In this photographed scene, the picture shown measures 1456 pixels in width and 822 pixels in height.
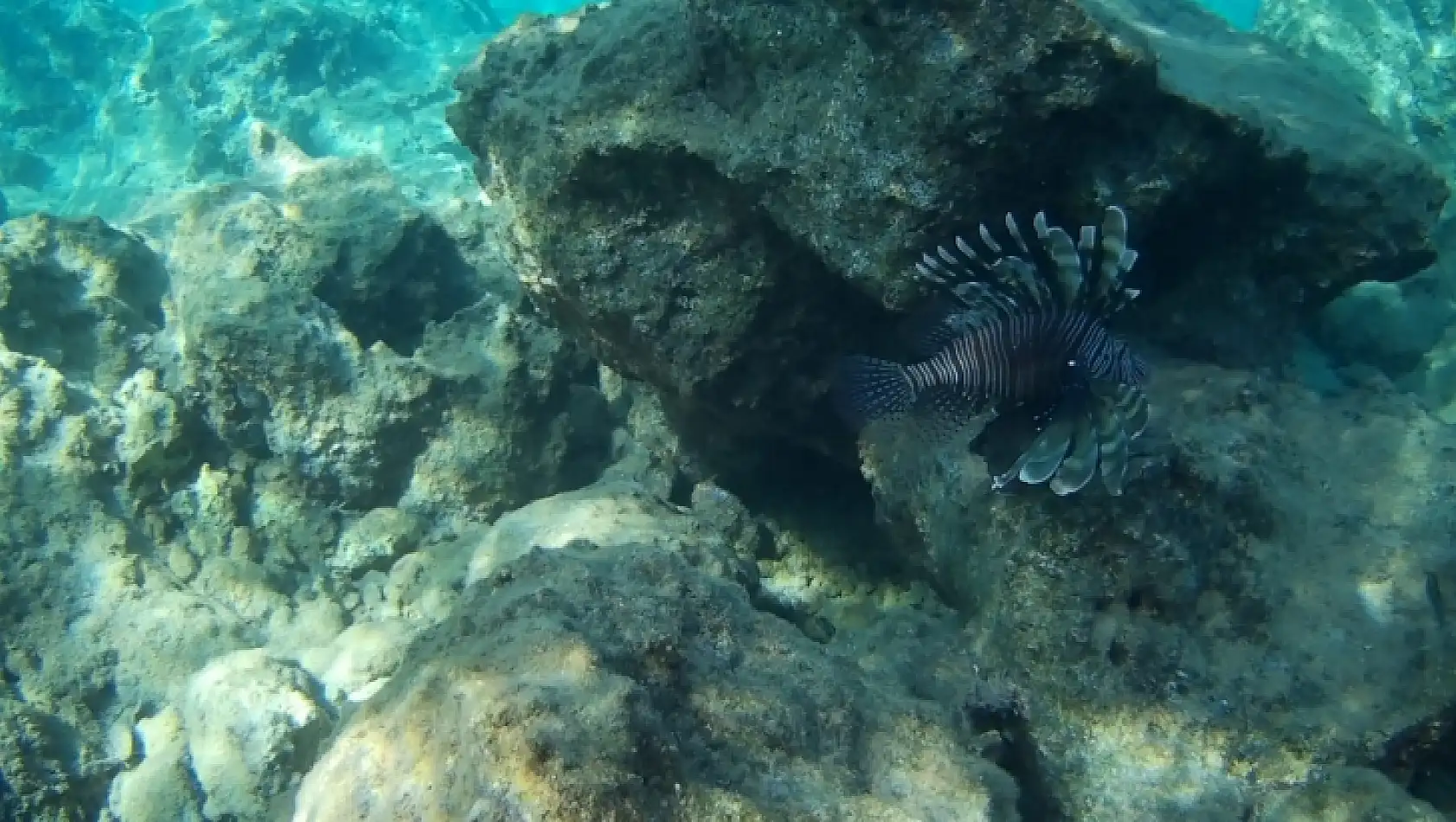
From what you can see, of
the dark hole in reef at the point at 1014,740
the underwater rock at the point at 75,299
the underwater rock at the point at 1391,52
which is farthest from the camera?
the underwater rock at the point at 1391,52

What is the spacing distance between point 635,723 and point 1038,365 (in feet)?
4.64

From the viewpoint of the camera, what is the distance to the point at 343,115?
11805mm

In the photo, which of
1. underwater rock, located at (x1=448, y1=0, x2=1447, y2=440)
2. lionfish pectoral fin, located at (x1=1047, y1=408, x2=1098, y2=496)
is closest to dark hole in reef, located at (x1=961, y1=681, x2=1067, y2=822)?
lionfish pectoral fin, located at (x1=1047, y1=408, x2=1098, y2=496)

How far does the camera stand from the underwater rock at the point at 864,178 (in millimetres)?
2967

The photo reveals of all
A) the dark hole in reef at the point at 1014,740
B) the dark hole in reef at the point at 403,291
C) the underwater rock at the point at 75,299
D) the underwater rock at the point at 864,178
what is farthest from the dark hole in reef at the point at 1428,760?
the underwater rock at the point at 75,299

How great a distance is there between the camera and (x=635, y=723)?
1.89 meters

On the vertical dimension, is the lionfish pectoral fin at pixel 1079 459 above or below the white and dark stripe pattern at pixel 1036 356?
below

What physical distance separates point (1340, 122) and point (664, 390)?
11.3 ft

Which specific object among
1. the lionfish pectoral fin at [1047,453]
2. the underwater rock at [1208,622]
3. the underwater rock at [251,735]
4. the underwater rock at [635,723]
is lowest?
the underwater rock at [251,735]

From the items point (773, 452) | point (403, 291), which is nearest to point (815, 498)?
point (773, 452)

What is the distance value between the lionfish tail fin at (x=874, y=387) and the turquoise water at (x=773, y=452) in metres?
0.02

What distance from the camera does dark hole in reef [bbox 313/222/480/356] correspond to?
5539 millimetres

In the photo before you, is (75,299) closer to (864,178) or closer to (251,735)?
(251,735)

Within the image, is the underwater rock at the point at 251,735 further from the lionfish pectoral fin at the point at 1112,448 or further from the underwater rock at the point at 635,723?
the lionfish pectoral fin at the point at 1112,448
